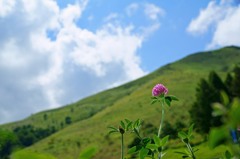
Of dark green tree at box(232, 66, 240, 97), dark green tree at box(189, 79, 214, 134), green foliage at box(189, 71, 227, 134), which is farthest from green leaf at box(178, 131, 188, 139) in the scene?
dark green tree at box(232, 66, 240, 97)

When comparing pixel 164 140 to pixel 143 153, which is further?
pixel 143 153

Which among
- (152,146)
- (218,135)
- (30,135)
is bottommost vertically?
(218,135)

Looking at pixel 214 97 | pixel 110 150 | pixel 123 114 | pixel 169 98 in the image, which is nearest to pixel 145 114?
pixel 123 114

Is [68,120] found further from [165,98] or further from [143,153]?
[143,153]

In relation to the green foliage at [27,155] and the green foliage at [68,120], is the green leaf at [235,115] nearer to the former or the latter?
the green foliage at [27,155]

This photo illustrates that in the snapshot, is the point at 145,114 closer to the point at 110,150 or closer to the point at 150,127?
the point at 150,127

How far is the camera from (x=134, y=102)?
14475 centimetres

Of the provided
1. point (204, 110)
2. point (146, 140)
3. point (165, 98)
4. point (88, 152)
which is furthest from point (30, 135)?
point (88, 152)

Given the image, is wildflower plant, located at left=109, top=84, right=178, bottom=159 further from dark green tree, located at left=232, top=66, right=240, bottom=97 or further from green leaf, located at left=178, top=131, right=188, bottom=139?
dark green tree, located at left=232, top=66, right=240, bottom=97

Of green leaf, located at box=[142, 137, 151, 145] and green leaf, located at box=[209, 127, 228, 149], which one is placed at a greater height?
green leaf, located at box=[142, 137, 151, 145]

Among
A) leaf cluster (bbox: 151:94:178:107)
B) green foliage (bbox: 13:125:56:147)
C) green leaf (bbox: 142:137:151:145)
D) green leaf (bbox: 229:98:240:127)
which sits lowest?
green leaf (bbox: 229:98:240:127)

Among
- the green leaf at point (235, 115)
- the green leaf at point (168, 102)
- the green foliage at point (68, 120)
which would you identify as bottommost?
the green leaf at point (235, 115)

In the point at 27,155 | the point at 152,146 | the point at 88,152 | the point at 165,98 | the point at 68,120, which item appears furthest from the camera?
the point at 68,120

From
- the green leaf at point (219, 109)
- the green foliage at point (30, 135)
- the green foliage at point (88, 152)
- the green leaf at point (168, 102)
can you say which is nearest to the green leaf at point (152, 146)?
the green leaf at point (168, 102)
